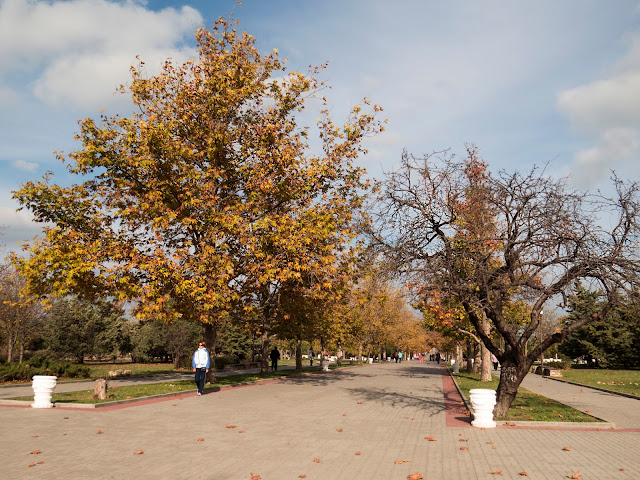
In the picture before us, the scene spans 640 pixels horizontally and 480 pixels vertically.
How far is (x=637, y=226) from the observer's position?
1143 cm

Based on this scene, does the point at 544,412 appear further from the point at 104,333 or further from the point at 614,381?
the point at 104,333

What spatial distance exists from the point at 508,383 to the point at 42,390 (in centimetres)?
1187

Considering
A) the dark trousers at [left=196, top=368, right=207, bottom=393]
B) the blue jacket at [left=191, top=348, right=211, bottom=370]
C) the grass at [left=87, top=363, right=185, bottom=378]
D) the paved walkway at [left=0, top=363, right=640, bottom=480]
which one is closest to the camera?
the paved walkway at [left=0, top=363, right=640, bottom=480]

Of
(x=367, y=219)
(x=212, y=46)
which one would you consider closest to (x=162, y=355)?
(x=212, y=46)

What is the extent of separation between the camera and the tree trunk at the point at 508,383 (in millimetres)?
12367

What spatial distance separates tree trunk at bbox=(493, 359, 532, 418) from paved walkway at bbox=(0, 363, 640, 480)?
101cm

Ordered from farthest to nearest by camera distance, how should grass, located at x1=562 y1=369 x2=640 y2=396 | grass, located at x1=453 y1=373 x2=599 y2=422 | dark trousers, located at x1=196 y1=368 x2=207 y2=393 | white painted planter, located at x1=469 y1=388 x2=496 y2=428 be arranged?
grass, located at x1=562 y1=369 x2=640 y2=396, dark trousers, located at x1=196 y1=368 x2=207 y2=393, grass, located at x1=453 y1=373 x2=599 y2=422, white painted planter, located at x1=469 y1=388 x2=496 y2=428

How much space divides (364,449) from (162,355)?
156 ft

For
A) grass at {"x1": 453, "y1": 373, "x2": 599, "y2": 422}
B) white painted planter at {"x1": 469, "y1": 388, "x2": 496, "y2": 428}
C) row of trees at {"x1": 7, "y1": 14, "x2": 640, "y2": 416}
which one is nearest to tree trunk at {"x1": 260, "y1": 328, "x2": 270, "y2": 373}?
row of trees at {"x1": 7, "y1": 14, "x2": 640, "y2": 416}

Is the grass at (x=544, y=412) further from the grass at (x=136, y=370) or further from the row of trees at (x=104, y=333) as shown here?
the row of trees at (x=104, y=333)

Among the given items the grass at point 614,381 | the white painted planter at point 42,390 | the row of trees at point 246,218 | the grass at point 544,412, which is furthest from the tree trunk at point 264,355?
the grass at point 614,381

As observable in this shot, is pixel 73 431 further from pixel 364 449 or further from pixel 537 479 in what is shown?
pixel 537 479

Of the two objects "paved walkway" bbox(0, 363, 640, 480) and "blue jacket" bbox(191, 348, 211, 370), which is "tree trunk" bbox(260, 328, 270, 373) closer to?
"blue jacket" bbox(191, 348, 211, 370)

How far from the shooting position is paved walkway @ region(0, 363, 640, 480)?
6.91 metres
